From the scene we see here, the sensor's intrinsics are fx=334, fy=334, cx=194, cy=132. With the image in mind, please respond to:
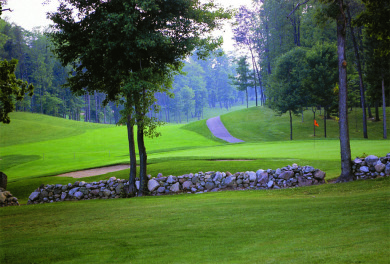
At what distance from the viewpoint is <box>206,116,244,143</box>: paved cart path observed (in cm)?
4716

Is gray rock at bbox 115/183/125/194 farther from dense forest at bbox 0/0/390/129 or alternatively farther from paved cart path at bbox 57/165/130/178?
paved cart path at bbox 57/165/130/178

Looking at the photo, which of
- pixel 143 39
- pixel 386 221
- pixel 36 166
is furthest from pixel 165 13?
pixel 36 166

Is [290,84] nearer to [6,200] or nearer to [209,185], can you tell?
[209,185]

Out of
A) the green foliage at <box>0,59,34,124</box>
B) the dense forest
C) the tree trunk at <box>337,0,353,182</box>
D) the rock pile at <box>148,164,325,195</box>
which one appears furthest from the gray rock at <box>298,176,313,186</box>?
the green foliage at <box>0,59,34,124</box>

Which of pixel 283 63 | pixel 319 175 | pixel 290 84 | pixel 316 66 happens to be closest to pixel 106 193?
pixel 319 175

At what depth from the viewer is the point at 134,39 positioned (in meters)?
14.9

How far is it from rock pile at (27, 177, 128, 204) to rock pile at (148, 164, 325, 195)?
6.42 feet

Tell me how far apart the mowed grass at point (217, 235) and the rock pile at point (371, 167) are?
227 inches

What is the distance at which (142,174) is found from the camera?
55.5 feet

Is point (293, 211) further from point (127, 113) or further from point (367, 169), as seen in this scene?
point (127, 113)

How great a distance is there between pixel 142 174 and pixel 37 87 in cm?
7407

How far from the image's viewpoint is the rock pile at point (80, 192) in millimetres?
17250

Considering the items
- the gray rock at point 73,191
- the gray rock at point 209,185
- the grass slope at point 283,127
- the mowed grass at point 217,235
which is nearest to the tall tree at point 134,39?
the gray rock at point 209,185

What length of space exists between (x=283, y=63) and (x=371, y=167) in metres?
35.3
